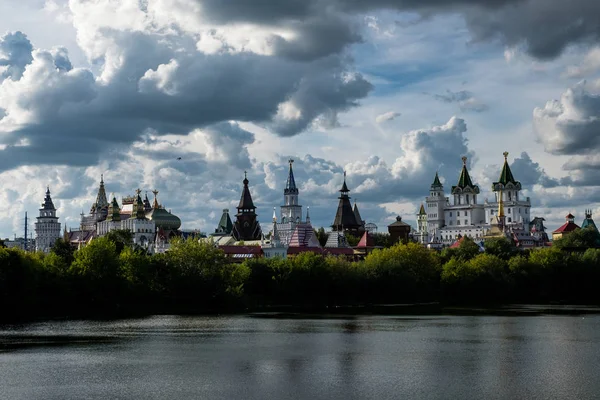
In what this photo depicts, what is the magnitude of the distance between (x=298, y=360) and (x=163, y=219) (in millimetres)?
151518

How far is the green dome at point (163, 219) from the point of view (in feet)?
632

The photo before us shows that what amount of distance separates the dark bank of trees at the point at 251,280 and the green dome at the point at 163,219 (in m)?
82.2

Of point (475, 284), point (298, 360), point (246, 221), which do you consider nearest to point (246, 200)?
point (246, 221)

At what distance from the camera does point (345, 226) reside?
198 m

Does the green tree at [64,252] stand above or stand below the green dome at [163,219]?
below

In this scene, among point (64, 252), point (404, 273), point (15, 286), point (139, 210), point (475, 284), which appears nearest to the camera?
point (15, 286)

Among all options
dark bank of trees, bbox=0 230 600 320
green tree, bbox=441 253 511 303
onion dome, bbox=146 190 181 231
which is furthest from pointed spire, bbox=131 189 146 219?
green tree, bbox=441 253 511 303

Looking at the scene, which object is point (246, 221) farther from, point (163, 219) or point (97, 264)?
point (97, 264)

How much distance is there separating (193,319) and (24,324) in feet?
39.2

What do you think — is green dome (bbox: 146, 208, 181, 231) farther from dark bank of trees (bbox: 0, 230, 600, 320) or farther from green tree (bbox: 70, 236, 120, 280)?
green tree (bbox: 70, 236, 120, 280)

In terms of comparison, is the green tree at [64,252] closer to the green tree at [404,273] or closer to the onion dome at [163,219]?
the green tree at [404,273]

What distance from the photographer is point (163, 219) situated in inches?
7638

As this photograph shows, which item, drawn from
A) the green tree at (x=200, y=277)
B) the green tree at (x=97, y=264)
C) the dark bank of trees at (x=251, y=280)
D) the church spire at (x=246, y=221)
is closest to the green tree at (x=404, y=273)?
the dark bank of trees at (x=251, y=280)

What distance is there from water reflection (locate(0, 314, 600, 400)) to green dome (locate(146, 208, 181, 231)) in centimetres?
12747
